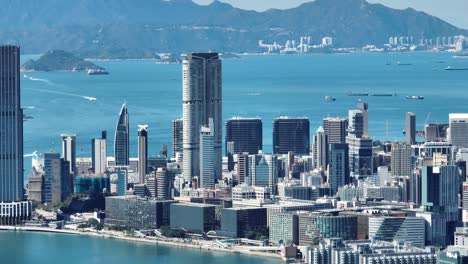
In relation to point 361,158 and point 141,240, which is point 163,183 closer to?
point 141,240

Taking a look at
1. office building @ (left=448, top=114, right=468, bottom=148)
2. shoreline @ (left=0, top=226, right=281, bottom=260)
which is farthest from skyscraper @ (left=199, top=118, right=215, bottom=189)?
office building @ (left=448, top=114, right=468, bottom=148)


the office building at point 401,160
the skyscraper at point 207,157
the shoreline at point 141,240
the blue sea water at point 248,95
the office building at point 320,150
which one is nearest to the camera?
the shoreline at point 141,240

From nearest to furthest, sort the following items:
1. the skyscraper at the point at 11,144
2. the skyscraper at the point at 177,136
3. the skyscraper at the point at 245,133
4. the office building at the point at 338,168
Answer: the skyscraper at the point at 11,144 < the office building at the point at 338,168 < the skyscraper at the point at 177,136 < the skyscraper at the point at 245,133

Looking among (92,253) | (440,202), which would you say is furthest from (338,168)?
(92,253)

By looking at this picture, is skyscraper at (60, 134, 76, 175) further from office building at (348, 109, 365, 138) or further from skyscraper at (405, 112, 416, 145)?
skyscraper at (405, 112, 416, 145)

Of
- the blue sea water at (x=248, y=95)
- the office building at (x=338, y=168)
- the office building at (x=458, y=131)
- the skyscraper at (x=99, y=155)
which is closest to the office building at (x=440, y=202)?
the office building at (x=338, y=168)

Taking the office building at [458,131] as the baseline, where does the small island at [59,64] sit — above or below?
above

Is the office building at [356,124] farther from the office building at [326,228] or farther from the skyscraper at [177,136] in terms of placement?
the office building at [326,228]
